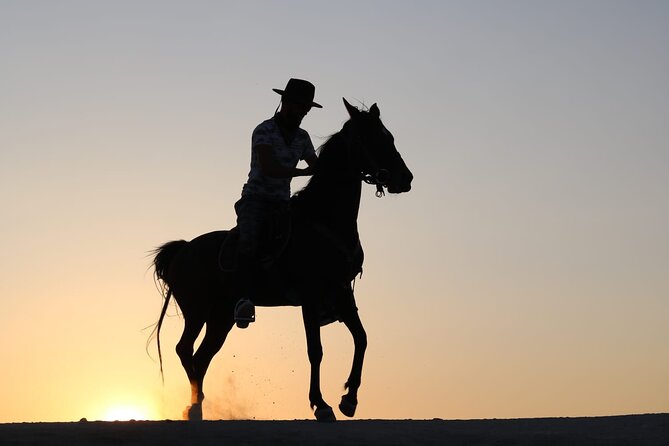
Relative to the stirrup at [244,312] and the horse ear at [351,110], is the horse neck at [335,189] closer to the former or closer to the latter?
the horse ear at [351,110]

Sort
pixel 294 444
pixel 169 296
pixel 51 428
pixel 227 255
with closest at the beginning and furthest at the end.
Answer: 1. pixel 294 444
2. pixel 51 428
3. pixel 227 255
4. pixel 169 296

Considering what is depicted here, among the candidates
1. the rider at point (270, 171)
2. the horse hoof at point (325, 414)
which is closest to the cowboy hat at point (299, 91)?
the rider at point (270, 171)

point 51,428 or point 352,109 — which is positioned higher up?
point 352,109

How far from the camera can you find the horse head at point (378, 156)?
46.5ft

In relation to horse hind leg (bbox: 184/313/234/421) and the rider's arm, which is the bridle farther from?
horse hind leg (bbox: 184/313/234/421)

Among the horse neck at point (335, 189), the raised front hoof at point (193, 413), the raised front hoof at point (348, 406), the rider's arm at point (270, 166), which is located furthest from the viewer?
the raised front hoof at point (193, 413)

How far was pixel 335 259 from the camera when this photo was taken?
14352 mm

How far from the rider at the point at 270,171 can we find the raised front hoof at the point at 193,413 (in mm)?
1722

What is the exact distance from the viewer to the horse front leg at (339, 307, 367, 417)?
1398cm

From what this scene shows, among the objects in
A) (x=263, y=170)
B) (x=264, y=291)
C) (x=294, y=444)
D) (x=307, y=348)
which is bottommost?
(x=294, y=444)

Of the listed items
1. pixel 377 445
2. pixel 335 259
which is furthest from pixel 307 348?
pixel 377 445

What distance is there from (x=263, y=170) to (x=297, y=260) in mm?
1209

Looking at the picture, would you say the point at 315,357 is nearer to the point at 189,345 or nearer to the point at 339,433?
the point at 339,433

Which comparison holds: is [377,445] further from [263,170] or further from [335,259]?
[263,170]
